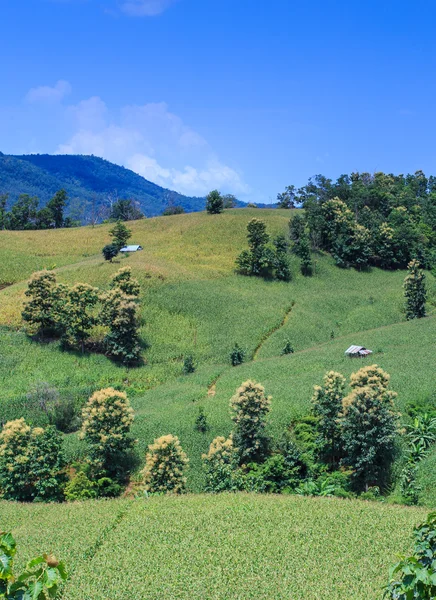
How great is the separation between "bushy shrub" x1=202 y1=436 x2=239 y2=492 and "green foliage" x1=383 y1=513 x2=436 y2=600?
29713mm

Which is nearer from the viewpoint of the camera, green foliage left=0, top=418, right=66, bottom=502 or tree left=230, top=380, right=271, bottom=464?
green foliage left=0, top=418, right=66, bottom=502

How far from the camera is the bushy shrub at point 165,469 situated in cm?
3944

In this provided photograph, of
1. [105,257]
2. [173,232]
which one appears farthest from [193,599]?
[173,232]

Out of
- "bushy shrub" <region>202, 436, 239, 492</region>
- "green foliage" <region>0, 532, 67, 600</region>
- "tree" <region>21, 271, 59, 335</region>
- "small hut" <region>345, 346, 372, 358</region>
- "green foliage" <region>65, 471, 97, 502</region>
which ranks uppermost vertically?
"tree" <region>21, 271, 59, 335</region>

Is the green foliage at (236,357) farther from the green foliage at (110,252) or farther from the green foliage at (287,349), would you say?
the green foliage at (110,252)

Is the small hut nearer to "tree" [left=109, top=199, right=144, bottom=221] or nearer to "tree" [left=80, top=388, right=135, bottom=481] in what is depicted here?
"tree" [left=80, top=388, right=135, bottom=481]

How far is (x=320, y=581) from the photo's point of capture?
22312mm

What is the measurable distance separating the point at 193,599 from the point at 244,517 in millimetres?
8099

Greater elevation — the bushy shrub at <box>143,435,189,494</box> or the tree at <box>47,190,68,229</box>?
the tree at <box>47,190,68,229</box>

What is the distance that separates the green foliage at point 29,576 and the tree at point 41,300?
67481mm

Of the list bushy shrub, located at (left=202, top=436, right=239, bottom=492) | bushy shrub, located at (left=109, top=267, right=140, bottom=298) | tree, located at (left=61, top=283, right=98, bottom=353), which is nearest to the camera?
bushy shrub, located at (left=202, top=436, right=239, bottom=492)

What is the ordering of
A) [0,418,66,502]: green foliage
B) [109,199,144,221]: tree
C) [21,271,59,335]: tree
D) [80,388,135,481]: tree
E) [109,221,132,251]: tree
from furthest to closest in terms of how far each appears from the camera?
[109,199,144,221]: tree
[109,221,132,251]: tree
[21,271,59,335]: tree
[80,388,135,481]: tree
[0,418,66,502]: green foliage

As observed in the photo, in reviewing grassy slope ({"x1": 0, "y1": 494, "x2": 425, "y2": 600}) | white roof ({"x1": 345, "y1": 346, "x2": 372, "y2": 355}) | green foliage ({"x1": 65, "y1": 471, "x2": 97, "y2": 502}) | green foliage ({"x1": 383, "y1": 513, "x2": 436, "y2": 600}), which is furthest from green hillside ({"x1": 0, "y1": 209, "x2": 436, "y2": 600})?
green foliage ({"x1": 383, "y1": 513, "x2": 436, "y2": 600})

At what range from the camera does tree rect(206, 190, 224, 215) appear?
145 meters
